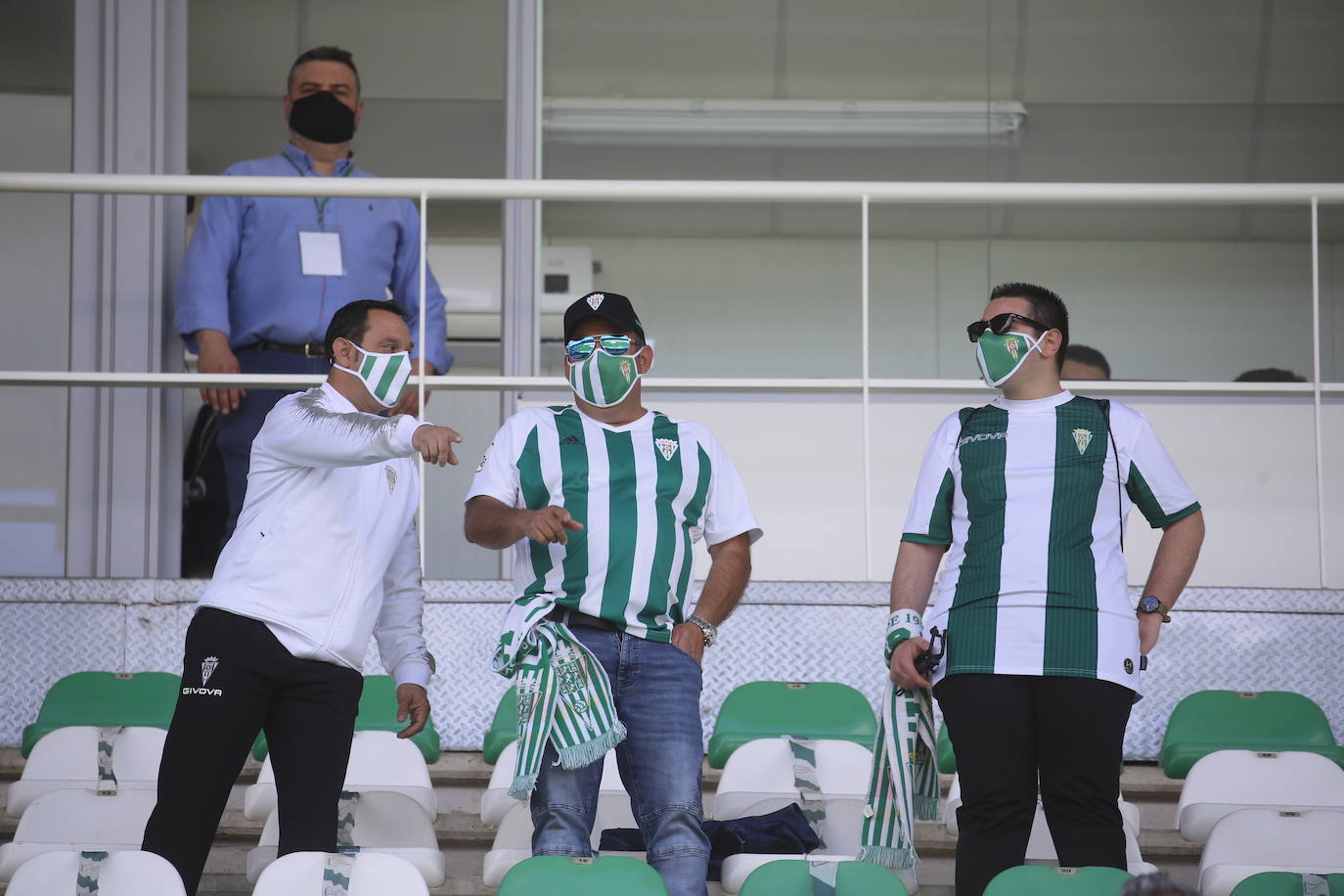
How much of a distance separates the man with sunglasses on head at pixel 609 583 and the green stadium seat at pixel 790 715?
84 centimetres

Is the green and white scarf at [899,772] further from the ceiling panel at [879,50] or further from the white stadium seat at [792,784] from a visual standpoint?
the ceiling panel at [879,50]

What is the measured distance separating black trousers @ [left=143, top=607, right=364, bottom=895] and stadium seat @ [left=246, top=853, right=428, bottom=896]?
166 millimetres

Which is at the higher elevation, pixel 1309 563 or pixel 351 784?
pixel 1309 563

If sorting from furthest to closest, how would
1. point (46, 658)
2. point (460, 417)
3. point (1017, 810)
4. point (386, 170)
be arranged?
1. point (386, 170)
2. point (460, 417)
3. point (46, 658)
4. point (1017, 810)

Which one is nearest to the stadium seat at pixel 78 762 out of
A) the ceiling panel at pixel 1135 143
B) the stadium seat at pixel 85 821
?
the stadium seat at pixel 85 821

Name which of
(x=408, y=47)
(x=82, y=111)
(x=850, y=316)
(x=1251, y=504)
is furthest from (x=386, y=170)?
(x=1251, y=504)

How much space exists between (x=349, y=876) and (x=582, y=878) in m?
0.42

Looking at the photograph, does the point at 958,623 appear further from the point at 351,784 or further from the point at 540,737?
the point at 351,784

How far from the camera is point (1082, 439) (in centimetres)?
323

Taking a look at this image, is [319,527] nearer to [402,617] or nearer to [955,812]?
[402,617]

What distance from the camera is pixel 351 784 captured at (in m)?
3.97

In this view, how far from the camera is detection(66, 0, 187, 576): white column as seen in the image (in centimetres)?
556

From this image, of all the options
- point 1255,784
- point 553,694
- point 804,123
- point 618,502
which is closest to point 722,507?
point 618,502

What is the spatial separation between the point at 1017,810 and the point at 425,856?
1235mm
